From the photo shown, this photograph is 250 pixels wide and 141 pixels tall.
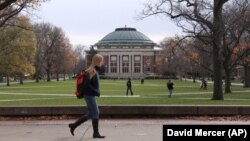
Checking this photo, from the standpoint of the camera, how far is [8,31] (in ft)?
224

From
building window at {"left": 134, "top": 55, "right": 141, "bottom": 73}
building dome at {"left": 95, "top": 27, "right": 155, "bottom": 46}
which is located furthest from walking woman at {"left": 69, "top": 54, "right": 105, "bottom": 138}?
building dome at {"left": 95, "top": 27, "right": 155, "bottom": 46}

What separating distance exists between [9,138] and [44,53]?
9130 cm

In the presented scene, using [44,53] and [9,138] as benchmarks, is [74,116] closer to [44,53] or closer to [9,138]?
[9,138]

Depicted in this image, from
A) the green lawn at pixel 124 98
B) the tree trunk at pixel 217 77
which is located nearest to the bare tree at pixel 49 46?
the green lawn at pixel 124 98

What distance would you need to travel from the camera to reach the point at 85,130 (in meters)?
12.6

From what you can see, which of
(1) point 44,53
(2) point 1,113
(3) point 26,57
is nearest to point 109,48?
(1) point 44,53

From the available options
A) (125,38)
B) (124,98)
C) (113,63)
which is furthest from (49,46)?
(125,38)

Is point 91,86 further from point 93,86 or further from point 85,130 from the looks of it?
point 85,130

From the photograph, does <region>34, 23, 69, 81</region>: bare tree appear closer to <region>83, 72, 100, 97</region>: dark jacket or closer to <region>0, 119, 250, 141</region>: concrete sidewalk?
<region>0, 119, 250, 141</region>: concrete sidewalk

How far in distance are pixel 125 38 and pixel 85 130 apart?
177m

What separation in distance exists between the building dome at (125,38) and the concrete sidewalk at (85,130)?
172m

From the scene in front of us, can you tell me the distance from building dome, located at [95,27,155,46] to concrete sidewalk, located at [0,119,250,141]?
6759 inches

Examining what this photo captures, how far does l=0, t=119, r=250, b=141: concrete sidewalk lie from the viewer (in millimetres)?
11195

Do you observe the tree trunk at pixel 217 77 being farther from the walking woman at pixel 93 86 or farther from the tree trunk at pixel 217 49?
the walking woman at pixel 93 86
